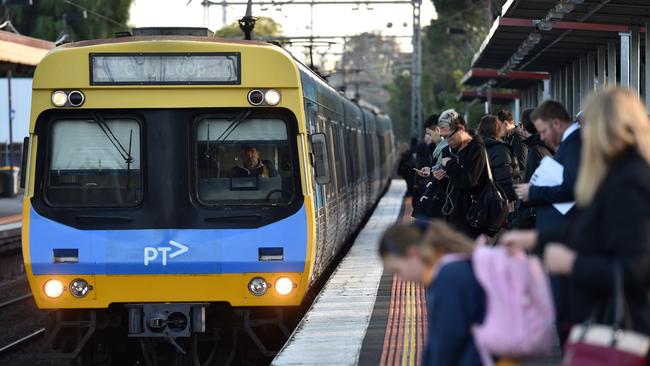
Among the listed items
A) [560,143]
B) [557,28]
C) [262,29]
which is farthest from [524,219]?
[262,29]

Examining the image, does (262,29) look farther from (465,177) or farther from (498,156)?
(465,177)

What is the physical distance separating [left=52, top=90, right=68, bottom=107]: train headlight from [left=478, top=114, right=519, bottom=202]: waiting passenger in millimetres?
3217

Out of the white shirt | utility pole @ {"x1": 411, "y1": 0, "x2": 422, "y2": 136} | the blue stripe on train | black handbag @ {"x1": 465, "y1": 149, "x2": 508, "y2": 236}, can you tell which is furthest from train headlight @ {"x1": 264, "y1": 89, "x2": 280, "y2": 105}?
utility pole @ {"x1": 411, "y1": 0, "x2": 422, "y2": 136}

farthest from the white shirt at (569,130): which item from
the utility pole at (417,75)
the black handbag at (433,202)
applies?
the utility pole at (417,75)

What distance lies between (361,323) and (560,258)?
6.70 metres

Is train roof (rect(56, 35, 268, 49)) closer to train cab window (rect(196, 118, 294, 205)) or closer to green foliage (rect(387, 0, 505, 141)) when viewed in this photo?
train cab window (rect(196, 118, 294, 205))

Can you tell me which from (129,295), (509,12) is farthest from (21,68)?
(129,295)

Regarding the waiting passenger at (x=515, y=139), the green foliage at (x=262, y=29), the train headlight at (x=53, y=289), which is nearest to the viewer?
the train headlight at (x=53, y=289)

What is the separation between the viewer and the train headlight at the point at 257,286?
10.3 m

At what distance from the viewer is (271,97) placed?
10.5 metres

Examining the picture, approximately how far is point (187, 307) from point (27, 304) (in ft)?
29.8

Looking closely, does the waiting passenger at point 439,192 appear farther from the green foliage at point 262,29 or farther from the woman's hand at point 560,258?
the green foliage at point 262,29

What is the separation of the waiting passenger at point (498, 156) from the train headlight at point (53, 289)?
3.37 meters

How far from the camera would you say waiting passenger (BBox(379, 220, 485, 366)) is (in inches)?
186
